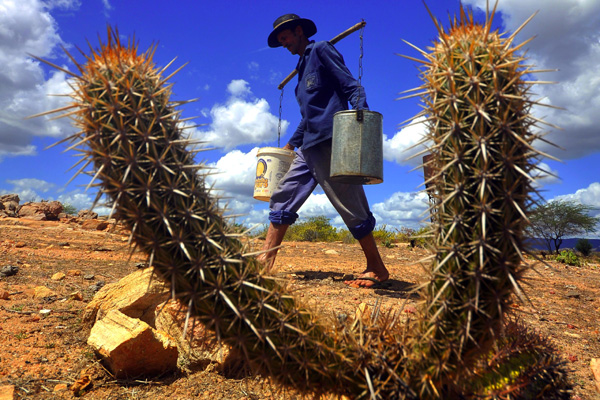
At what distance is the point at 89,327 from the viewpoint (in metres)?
3.66

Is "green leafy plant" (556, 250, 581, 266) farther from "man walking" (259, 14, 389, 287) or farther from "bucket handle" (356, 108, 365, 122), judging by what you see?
"bucket handle" (356, 108, 365, 122)

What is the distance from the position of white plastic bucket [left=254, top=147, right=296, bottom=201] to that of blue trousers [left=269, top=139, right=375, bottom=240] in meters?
0.67

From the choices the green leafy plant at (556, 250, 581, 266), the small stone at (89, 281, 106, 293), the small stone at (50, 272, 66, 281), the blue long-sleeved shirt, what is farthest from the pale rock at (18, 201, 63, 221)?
the green leafy plant at (556, 250, 581, 266)

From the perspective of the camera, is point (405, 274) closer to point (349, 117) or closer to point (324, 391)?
point (349, 117)

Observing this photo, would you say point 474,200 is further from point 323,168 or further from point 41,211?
point 41,211

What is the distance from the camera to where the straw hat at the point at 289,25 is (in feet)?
18.0

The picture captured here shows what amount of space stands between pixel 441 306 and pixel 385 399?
0.47 metres

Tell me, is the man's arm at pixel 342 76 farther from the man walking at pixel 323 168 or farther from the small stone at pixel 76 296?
the small stone at pixel 76 296

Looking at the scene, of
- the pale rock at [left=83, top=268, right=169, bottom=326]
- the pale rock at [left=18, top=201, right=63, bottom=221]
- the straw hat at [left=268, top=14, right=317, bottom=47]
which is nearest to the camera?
the pale rock at [left=83, top=268, right=169, bottom=326]

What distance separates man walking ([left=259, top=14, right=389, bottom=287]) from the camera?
16.0ft

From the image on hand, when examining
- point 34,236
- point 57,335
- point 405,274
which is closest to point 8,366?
point 57,335

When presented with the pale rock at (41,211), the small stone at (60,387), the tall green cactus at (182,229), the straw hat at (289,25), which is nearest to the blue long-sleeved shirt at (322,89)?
the straw hat at (289,25)

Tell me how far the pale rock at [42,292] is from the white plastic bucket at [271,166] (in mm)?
2776

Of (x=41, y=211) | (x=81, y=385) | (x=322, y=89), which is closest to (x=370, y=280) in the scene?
(x=322, y=89)
